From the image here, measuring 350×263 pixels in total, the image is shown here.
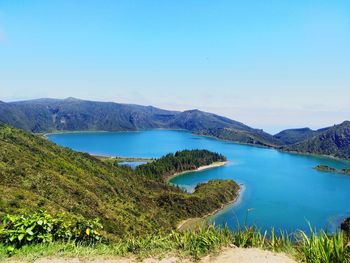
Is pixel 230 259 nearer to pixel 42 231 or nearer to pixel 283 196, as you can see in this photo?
pixel 42 231

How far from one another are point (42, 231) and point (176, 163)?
136 metres

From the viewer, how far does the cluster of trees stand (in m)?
125

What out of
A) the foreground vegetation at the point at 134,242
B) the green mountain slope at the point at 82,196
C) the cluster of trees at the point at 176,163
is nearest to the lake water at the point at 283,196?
the cluster of trees at the point at 176,163

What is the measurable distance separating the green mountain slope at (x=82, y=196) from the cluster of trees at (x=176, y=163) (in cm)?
3261

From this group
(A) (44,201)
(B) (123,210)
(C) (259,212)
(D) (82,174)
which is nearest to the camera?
(A) (44,201)

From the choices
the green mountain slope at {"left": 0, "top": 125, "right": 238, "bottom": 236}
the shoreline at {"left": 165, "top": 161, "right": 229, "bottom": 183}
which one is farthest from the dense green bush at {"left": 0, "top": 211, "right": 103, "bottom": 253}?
the shoreline at {"left": 165, "top": 161, "right": 229, "bottom": 183}

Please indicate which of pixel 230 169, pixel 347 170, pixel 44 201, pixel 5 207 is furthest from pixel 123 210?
pixel 347 170

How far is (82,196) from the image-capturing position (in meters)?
42.1

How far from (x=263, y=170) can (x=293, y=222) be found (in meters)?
78.5

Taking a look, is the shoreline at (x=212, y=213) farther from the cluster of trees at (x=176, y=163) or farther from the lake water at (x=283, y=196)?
the cluster of trees at (x=176, y=163)

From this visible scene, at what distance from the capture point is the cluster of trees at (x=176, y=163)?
4917 inches

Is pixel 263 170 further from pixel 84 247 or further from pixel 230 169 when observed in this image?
pixel 84 247

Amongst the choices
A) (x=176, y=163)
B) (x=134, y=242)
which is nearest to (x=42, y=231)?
(x=134, y=242)

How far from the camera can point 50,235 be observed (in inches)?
373
